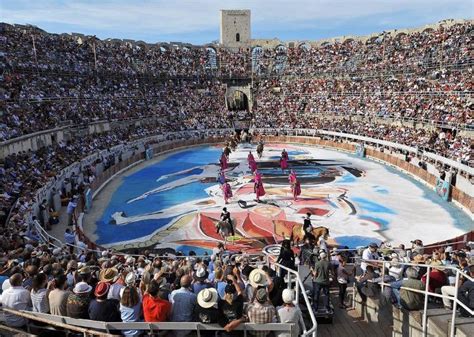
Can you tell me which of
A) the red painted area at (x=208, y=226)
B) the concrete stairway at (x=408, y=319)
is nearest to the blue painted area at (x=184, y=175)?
the red painted area at (x=208, y=226)

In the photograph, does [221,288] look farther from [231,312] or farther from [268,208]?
[268,208]

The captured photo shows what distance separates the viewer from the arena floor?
18391mm

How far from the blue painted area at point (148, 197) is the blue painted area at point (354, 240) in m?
8.26

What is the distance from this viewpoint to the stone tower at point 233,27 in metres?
74.7

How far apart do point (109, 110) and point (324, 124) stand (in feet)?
77.3

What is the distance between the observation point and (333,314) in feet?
29.2

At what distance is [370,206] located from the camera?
73.7ft

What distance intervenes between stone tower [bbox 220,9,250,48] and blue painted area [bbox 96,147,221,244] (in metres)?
41.4

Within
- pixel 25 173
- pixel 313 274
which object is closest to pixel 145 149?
pixel 25 173

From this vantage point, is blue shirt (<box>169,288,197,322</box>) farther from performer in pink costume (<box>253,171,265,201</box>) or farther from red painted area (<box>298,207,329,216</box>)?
performer in pink costume (<box>253,171,265,201</box>)

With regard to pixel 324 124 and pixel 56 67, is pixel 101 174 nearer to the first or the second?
pixel 56 67

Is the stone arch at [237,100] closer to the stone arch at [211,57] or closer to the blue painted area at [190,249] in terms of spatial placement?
the stone arch at [211,57]

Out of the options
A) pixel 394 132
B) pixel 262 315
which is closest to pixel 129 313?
pixel 262 315

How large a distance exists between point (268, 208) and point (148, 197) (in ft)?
24.9
